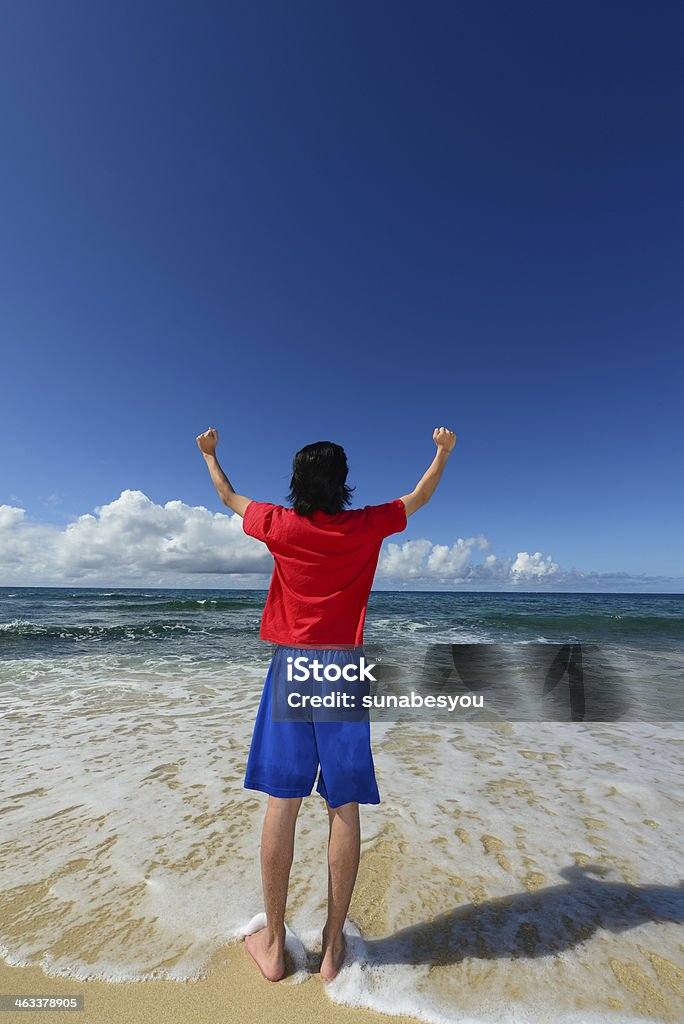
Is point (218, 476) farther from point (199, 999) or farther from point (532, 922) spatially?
point (532, 922)

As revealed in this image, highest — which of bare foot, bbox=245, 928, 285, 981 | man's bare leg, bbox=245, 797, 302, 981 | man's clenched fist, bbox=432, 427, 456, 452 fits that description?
man's clenched fist, bbox=432, 427, 456, 452

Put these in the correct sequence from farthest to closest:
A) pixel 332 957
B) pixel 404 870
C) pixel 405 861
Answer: pixel 405 861 → pixel 404 870 → pixel 332 957

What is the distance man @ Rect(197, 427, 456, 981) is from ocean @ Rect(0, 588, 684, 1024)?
0.50 metres

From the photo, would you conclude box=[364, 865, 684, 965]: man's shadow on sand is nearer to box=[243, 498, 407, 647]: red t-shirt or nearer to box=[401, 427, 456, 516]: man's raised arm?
box=[243, 498, 407, 647]: red t-shirt

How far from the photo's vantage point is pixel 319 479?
2.21m

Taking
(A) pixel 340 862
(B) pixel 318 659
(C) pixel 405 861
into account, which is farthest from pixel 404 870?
(B) pixel 318 659

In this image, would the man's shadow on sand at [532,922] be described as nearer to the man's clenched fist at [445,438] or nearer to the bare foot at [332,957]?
the bare foot at [332,957]

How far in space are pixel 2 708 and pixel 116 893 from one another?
5.59 meters

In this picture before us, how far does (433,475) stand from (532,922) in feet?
8.24

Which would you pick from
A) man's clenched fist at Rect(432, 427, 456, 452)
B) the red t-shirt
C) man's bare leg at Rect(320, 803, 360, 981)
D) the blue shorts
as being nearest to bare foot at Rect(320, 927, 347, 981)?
man's bare leg at Rect(320, 803, 360, 981)

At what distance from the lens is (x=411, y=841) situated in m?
3.36

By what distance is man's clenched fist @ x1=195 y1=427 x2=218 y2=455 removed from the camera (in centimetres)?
264

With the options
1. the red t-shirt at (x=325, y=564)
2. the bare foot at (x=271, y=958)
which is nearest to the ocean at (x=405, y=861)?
the bare foot at (x=271, y=958)

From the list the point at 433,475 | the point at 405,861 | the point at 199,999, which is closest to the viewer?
the point at 199,999
